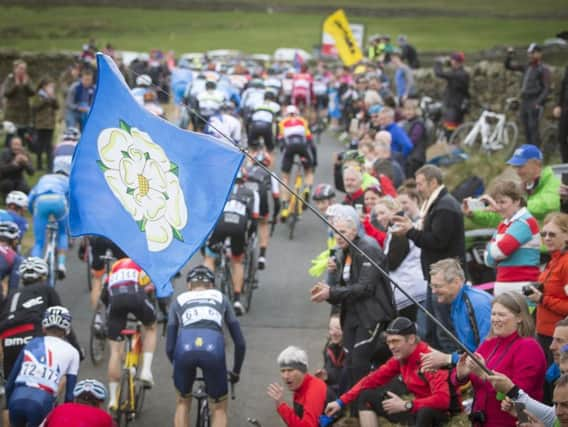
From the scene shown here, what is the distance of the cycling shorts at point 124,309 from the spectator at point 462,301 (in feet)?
10.4

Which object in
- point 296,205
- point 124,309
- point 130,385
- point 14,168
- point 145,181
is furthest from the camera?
point 296,205

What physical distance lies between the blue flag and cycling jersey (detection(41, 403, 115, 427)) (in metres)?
Result: 1.13

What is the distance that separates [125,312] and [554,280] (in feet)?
13.6

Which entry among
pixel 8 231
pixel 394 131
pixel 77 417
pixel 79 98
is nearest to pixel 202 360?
pixel 77 417

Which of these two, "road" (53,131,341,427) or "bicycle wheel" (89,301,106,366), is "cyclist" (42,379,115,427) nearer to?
"road" (53,131,341,427)

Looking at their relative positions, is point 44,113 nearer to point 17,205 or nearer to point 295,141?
point 295,141

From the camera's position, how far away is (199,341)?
8.67 meters

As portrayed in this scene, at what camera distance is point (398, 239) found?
10195 millimetres

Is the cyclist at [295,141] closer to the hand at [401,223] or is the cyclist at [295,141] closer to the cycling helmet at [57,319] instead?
the hand at [401,223]

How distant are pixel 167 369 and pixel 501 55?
1101 inches

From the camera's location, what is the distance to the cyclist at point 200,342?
8.66 metres

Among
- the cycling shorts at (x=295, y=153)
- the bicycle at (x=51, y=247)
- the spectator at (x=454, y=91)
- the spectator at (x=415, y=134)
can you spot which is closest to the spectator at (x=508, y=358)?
the bicycle at (x=51, y=247)

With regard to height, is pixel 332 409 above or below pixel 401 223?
below

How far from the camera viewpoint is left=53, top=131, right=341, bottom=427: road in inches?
411
